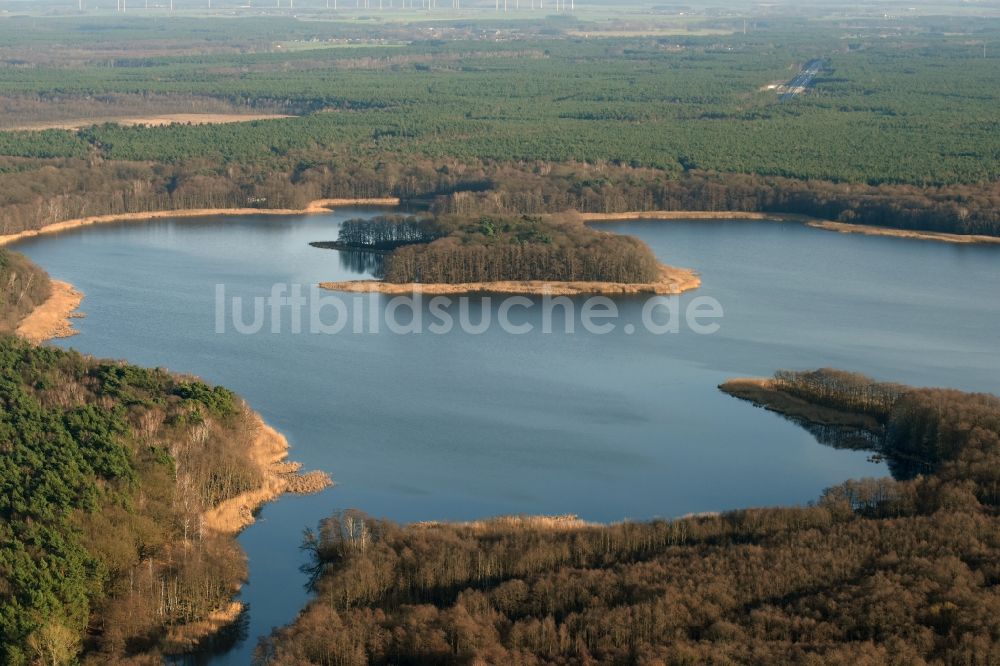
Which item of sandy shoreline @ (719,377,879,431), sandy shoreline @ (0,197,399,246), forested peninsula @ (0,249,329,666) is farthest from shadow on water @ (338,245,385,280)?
forested peninsula @ (0,249,329,666)

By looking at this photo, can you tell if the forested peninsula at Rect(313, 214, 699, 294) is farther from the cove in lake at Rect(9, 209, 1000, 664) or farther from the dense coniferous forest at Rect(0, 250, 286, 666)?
the dense coniferous forest at Rect(0, 250, 286, 666)

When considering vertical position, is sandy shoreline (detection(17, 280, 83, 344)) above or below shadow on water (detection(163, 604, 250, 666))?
above

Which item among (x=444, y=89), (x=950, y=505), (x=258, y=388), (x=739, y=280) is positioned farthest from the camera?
(x=444, y=89)

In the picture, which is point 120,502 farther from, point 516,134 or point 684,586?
point 516,134

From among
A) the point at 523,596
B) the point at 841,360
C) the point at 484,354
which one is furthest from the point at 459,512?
the point at 841,360

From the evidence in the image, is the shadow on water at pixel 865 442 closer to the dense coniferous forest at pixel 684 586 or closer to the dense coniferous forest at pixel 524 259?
the dense coniferous forest at pixel 684 586

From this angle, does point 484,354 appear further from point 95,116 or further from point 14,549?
point 95,116
